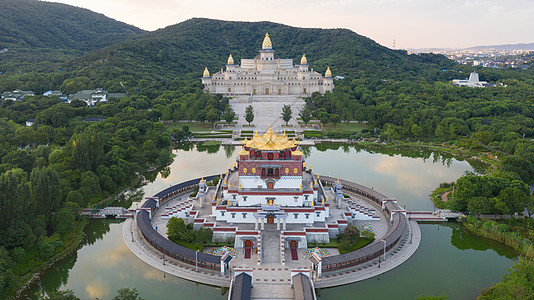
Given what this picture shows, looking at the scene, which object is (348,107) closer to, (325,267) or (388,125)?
(388,125)

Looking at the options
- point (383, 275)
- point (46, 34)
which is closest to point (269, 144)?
point (383, 275)

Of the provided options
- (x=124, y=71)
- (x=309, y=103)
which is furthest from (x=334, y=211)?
(x=124, y=71)

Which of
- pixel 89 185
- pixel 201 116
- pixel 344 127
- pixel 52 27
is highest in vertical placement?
pixel 52 27

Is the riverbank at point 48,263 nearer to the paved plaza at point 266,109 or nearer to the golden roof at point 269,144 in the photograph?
the golden roof at point 269,144

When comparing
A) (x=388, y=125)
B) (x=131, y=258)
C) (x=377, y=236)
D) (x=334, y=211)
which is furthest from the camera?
(x=388, y=125)

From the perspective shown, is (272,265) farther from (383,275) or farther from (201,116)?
(201,116)

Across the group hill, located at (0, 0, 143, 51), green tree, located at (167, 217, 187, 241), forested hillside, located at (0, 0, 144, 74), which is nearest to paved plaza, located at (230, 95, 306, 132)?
green tree, located at (167, 217, 187, 241)
